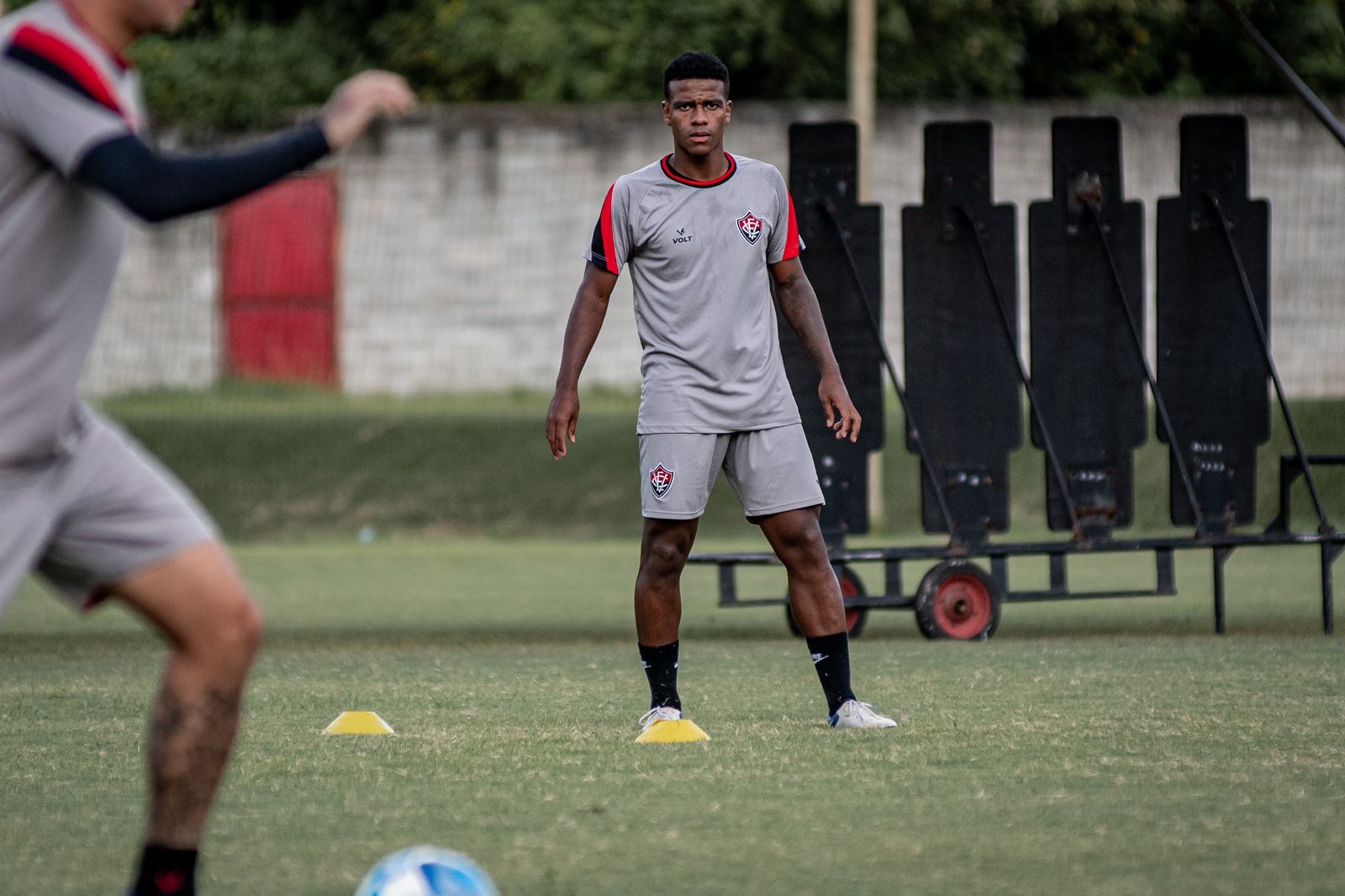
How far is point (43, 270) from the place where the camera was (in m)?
3.79

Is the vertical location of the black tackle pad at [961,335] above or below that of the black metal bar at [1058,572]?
above

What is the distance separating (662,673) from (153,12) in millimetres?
3510

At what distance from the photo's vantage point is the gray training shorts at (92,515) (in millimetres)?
3830

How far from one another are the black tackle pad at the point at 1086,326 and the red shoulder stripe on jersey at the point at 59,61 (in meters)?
7.80

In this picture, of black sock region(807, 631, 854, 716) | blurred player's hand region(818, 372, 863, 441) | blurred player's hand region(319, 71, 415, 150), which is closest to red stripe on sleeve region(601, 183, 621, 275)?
blurred player's hand region(818, 372, 863, 441)

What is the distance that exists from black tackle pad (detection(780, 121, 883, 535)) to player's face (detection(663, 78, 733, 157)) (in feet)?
12.5

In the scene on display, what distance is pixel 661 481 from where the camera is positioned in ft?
22.6

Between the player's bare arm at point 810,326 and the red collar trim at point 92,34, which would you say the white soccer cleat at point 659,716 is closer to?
the player's bare arm at point 810,326

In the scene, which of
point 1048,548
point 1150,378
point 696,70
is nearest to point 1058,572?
point 1048,548

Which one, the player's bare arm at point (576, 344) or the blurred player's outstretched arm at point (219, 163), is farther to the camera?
the player's bare arm at point (576, 344)

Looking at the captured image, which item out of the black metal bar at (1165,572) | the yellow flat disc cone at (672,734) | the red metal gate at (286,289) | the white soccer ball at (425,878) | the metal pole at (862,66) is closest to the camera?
the white soccer ball at (425,878)

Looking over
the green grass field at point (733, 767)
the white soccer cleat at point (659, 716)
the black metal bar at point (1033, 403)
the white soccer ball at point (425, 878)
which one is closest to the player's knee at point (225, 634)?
the white soccer ball at point (425, 878)

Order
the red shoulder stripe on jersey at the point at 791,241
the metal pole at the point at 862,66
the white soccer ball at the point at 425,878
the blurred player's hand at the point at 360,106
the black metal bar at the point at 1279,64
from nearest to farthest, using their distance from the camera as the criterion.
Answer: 1. the white soccer ball at the point at 425,878
2. the blurred player's hand at the point at 360,106
3. the red shoulder stripe on jersey at the point at 791,241
4. the black metal bar at the point at 1279,64
5. the metal pole at the point at 862,66

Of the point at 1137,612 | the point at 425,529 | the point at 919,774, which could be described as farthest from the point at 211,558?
the point at 425,529
